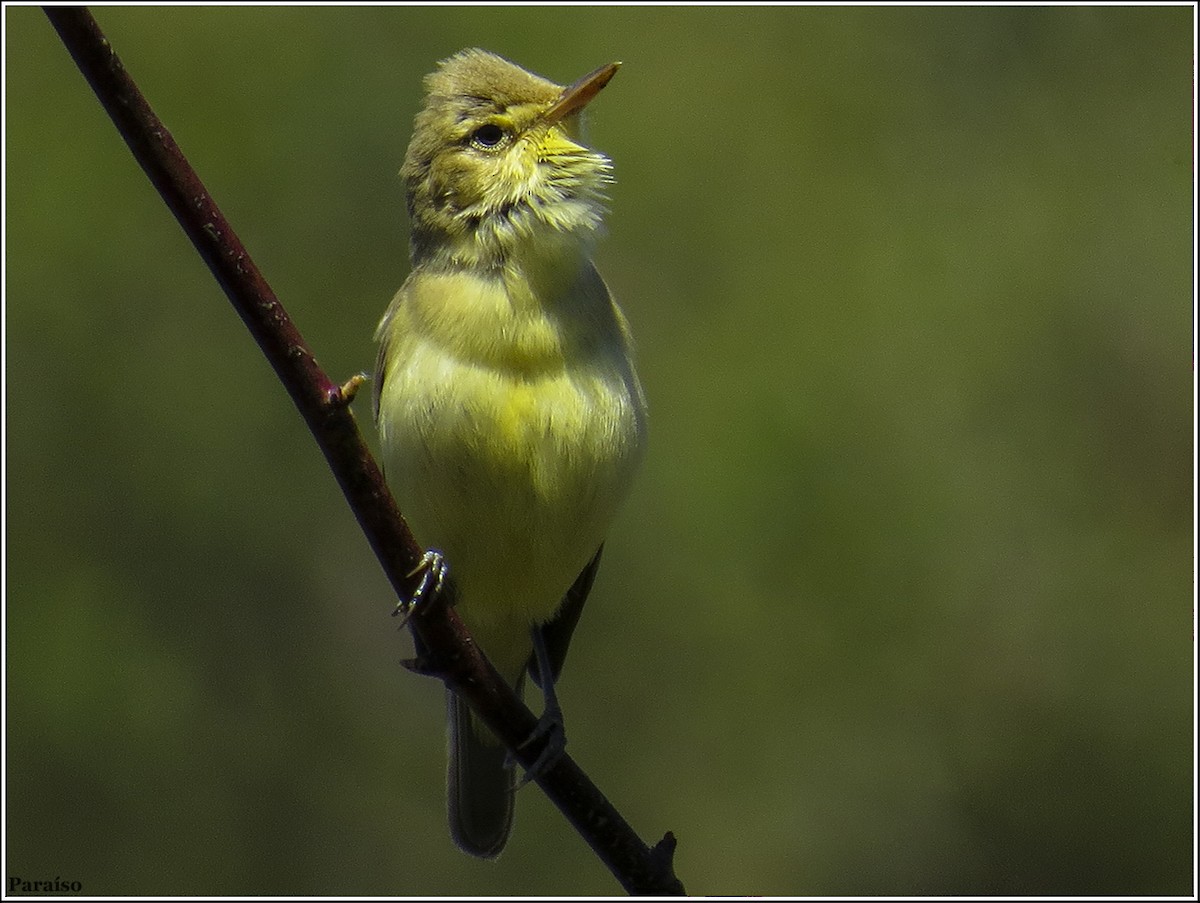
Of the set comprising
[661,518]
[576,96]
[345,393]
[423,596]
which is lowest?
Answer: [661,518]

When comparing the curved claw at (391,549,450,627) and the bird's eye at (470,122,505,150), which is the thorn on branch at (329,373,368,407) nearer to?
the curved claw at (391,549,450,627)

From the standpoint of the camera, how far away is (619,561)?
7.18 meters

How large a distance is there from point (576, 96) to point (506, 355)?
0.88 metres

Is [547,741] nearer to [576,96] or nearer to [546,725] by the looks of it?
[546,725]

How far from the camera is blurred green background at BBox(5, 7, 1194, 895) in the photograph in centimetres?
682

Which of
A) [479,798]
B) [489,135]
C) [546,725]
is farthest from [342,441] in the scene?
[479,798]

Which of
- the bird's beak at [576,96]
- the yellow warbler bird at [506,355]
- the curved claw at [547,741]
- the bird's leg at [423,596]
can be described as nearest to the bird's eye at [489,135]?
the yellow warbler bird at [506,355]

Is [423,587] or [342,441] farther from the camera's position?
[423,587]

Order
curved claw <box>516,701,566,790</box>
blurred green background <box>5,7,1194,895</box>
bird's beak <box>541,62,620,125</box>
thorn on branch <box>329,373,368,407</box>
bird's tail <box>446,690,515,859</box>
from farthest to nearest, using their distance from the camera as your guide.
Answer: blurred green background <box>5,7,1194,895</box>, bird's tail <box>446,690,515,859</box>, bird's beak <box>541,62,620,125</box>, curved claw <box>516,701,566,790</box>, thorn on branch <box>329,373,368,407</box>

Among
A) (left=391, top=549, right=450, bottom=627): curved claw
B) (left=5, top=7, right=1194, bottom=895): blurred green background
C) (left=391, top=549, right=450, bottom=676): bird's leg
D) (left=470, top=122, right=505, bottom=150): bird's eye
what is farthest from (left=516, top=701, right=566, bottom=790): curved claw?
(left=5, top=7, right=1194, bottom=895): blurred green background

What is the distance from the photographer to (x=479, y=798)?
4703 millimetres

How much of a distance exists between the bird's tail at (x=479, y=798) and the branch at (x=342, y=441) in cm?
100

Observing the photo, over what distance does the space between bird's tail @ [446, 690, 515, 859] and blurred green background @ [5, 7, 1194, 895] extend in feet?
7.13

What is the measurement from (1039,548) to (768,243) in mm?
2103
